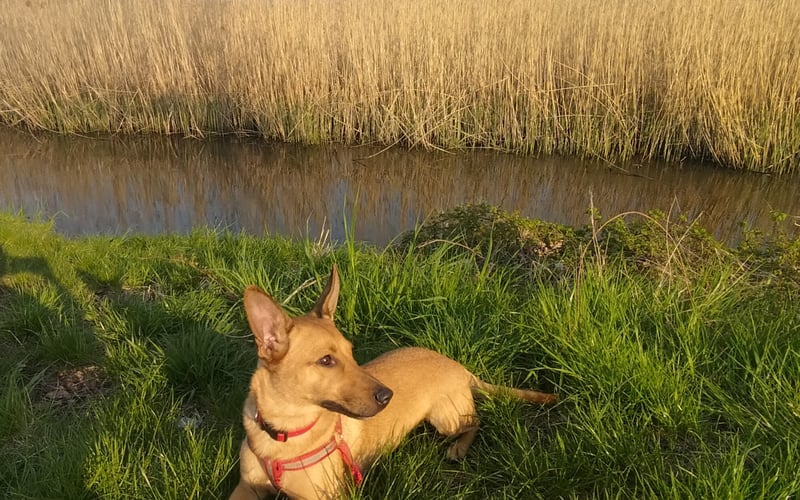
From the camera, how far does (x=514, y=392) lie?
8.13 ft

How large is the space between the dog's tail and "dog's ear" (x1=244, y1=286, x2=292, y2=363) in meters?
0.99

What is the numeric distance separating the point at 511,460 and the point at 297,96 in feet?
23.7

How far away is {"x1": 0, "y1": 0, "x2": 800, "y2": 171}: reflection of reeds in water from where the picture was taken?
22.6ft

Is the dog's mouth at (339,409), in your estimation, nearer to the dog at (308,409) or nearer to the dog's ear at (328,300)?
the dog at (308,409)

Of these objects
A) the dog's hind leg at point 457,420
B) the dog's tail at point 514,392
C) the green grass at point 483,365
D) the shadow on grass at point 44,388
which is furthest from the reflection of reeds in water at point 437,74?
the dog's hind leg at point 457,420

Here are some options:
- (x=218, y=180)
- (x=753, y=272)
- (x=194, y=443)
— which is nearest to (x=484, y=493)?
(x=194, y=443)

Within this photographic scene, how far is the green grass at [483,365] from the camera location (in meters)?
2.06

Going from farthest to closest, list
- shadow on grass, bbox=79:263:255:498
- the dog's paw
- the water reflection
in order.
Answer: the water reflection
the dog's paw
shadow on grass, bbox=79:263:255:498

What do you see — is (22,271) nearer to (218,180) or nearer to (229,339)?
(229,339)

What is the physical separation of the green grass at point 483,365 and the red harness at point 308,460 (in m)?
0.14

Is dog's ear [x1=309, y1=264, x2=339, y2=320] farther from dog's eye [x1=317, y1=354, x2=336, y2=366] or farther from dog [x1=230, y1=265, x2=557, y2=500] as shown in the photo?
dog's eye [x1=317, y1=354, x2=336, y2=366]

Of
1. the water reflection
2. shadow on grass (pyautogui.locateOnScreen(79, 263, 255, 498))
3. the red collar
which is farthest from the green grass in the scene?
the water reflection

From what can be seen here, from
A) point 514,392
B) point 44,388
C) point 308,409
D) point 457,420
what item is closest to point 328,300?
point 308,409

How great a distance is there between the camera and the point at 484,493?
2141mm
